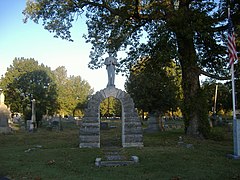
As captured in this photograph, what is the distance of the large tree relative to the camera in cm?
1838

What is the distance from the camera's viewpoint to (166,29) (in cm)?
1839

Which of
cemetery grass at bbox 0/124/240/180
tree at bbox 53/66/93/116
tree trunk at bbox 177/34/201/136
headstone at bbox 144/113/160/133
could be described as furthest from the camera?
tree at bbox 53/66/93/116

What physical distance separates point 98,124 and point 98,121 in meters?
0.19

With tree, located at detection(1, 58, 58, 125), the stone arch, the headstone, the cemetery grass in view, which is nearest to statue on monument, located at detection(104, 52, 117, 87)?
the stone arch

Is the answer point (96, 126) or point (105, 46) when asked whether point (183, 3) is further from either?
point (96, 126)

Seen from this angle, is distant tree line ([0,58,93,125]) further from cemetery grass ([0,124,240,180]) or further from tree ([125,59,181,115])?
cemetery grass ([0,124,240,180])

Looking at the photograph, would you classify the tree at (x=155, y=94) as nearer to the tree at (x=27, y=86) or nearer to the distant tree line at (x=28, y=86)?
the distant tree line at (x=28, y=86)

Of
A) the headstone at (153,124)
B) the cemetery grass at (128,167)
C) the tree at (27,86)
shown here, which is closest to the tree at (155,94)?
the headstone at (153,124)

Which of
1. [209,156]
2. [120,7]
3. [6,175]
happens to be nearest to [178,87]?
[120,7]

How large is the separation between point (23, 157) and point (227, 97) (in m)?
54.4

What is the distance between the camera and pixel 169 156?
12477 mm

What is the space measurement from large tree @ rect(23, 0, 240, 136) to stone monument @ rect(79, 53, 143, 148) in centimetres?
376

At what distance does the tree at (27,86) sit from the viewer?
5513 centimetres

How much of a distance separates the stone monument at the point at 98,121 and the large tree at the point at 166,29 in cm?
376
